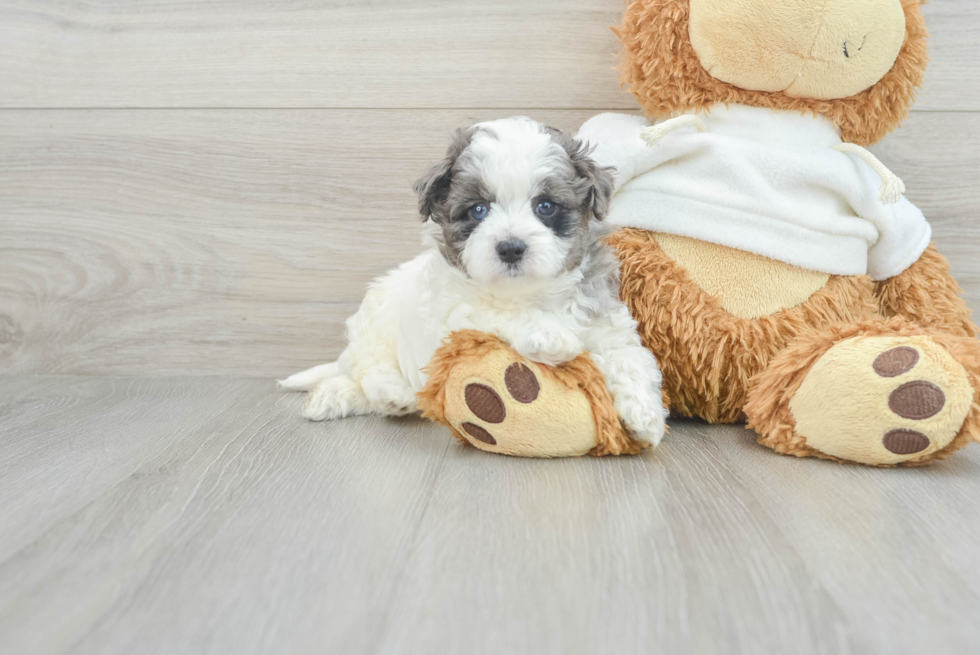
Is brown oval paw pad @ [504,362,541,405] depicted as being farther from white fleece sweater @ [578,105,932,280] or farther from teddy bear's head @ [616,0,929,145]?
teddy bear's head @ [616,0,929,145]

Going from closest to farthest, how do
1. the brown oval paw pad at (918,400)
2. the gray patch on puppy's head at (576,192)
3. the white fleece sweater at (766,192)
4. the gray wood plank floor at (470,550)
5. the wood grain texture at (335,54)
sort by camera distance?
1. the gray wood plank floor at (470,550)
2. the brown oval paw pad at (918,400)
3. the gray patch on puppy's head at (576,192)
4. the white fleece sweater at (766,192)
5. the wood grain texture at (335,54)

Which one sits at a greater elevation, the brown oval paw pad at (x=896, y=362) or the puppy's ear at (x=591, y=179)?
the puppy's ear at (x=591, y=179)

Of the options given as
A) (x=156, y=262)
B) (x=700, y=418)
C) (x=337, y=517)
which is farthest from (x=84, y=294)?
(x=700, y=418)

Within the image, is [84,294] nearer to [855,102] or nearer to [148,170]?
[148,170]

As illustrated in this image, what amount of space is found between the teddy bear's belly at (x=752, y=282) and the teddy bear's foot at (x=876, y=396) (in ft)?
0.43

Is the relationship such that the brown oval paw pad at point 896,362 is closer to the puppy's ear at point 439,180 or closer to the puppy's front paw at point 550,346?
the puppy's front paw at point 550,346

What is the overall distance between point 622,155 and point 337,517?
34.7 inches

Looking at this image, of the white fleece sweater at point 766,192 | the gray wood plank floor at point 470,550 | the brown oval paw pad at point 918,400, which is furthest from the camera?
the white fleece sweater at point 766,192

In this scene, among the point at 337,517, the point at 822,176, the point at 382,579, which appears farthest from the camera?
the point at 822,176

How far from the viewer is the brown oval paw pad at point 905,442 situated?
46.1 inches

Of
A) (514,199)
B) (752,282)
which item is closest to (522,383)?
(514,199)

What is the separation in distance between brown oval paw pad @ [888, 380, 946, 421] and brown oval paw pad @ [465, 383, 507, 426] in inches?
24.6

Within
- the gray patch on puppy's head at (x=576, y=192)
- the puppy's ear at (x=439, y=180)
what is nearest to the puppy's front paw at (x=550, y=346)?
the gray patch on puppy's head at (x=576, y=192)

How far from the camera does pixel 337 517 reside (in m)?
1.05
